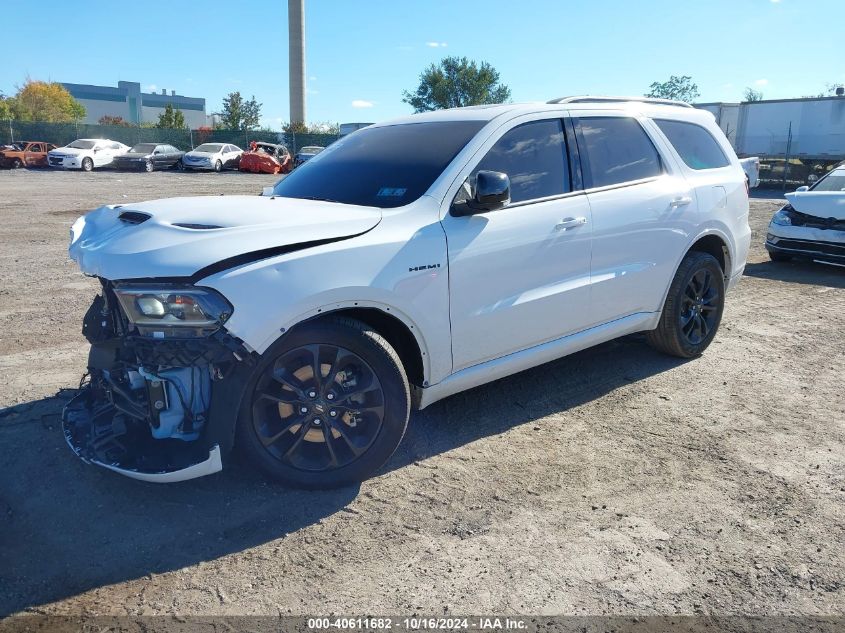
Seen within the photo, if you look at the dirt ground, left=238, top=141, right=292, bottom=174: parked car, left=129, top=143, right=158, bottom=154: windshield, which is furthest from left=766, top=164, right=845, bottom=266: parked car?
left=129, top=143, right=158, bottom=154: windshield

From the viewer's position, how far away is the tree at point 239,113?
67.4 metres

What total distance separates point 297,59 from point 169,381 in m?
67.7

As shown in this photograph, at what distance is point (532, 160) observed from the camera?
14.3ft

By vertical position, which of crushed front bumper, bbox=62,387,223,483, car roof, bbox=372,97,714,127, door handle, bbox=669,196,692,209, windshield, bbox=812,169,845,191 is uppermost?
car roof, bbox=372,97,714,127

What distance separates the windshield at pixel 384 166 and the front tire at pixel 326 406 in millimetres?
892

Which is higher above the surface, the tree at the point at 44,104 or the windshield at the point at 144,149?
the tree at the point at 44,104

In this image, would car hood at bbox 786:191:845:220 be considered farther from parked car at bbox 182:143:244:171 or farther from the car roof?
parked car at bbox 182:143:244:171

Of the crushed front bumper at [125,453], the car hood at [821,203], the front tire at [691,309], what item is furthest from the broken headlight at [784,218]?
the crushed front bumper at [125,453]

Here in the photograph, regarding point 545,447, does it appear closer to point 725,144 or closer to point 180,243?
point 180,243

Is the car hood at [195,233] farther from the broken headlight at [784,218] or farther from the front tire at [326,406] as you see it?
the broken headlight at [784,218]

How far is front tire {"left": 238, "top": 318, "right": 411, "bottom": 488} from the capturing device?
330 cm

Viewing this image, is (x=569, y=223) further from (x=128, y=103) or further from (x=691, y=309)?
(x=128, y=103)

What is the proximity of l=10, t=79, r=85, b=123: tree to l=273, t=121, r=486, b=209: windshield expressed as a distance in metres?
78.6

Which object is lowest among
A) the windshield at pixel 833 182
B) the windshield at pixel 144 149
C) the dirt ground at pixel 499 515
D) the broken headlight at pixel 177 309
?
Result: the dirt ground at pixel 499 515
